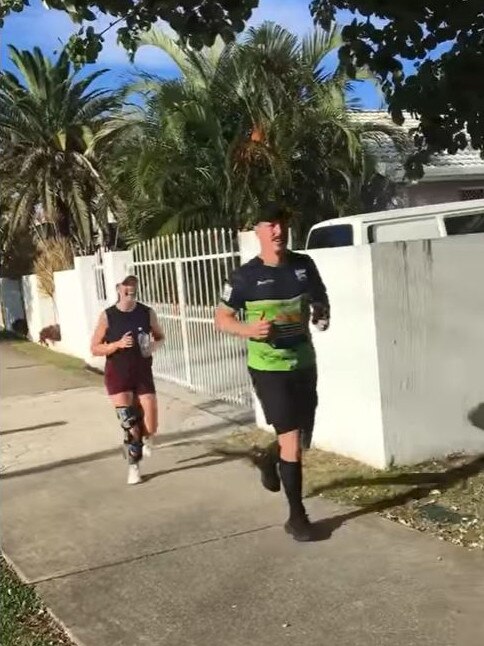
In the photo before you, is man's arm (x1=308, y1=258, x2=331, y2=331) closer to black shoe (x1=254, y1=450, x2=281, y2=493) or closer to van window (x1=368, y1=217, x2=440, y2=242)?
black shoe (x1=254, y1=450, x2=281, y2=493)

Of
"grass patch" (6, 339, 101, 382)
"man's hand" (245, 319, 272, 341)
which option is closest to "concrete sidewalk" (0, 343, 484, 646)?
"man's hand" (245, 319, 272, 341)

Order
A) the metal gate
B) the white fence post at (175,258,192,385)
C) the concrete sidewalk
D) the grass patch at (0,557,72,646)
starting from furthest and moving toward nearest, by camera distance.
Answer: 1. the white fence post at (175,258,192,385)
2. the metal gate
3. the grass patch at (0,557,72,646)
4. the concrete sidewalk

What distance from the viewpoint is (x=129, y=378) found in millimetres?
6734

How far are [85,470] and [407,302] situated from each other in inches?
117

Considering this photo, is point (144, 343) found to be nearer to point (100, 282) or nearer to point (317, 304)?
point (317, 304)

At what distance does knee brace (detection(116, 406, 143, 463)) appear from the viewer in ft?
21.8

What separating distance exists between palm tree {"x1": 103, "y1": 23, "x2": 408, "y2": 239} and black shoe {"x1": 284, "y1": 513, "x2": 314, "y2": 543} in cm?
872

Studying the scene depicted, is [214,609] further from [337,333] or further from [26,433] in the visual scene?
[26,433]

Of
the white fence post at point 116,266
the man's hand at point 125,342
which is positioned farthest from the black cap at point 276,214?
the white fence post at point 116,266

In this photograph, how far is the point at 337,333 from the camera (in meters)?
6.77

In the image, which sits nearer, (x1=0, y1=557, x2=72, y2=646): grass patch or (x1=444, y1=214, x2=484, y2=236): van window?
(x1=0, y1=557, x2=72, y2=646): grass patch

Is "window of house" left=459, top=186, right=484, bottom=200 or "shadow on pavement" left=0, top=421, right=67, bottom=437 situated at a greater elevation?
"window of house" left=459, top=186, right=484, bottom=200

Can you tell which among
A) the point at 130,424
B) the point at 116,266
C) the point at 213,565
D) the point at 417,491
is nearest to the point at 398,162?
the point at 116,266

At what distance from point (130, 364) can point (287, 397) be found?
2.05 metres
